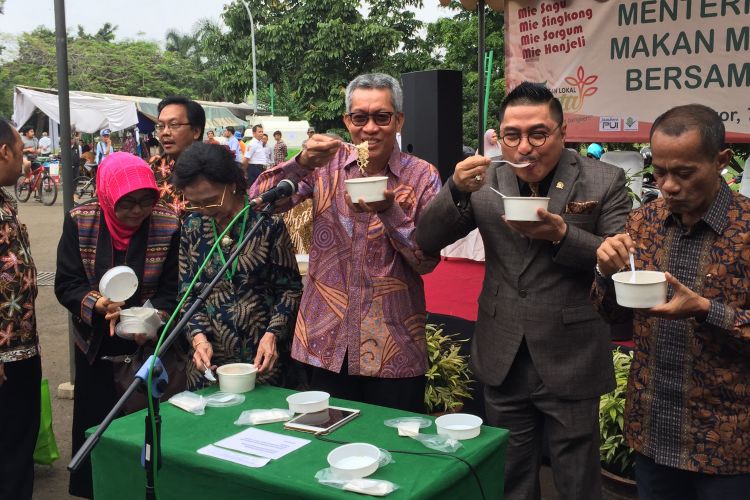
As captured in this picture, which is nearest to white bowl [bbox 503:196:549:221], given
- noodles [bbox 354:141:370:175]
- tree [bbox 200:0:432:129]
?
noodles [bbox 354:141:370:175]

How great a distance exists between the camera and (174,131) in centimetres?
420

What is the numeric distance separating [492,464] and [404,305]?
75cm

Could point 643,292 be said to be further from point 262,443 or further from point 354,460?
point 262,443

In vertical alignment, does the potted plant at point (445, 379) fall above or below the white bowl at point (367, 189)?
below

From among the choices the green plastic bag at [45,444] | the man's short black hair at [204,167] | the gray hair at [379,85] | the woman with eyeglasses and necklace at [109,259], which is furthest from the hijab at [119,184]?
the green plastic bag at [45,444]

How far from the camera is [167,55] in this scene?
59000 mm

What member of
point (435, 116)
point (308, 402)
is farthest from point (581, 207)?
point (435, 116)

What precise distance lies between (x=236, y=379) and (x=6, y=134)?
1.61 meters

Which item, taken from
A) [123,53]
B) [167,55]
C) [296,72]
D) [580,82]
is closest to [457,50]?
[580,82]

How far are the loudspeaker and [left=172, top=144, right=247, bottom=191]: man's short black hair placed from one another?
8.22ft

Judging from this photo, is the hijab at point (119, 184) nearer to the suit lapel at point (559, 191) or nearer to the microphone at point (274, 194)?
the microphone at point (274, 194)

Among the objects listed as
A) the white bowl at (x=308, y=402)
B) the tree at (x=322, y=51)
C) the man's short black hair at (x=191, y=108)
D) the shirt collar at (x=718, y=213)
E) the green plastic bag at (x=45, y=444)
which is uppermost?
the tree at (x=322, y=51)

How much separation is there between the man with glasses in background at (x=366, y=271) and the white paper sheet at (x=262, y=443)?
527 millimetres

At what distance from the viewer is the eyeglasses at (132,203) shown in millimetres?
3154
